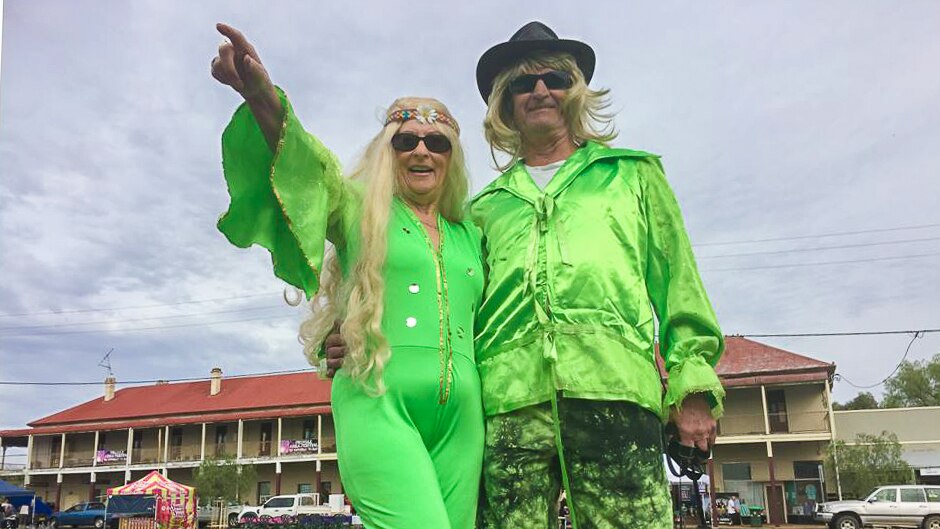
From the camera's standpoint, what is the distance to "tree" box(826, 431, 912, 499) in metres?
23.8

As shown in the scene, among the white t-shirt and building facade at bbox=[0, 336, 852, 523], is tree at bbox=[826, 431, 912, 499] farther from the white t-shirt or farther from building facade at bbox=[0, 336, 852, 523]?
the white t-shirt

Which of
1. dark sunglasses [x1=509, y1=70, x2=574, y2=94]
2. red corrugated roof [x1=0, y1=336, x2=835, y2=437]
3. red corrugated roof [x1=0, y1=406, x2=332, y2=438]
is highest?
red corrugated roof [x1=0, y1=336, x2=835, y2=437]

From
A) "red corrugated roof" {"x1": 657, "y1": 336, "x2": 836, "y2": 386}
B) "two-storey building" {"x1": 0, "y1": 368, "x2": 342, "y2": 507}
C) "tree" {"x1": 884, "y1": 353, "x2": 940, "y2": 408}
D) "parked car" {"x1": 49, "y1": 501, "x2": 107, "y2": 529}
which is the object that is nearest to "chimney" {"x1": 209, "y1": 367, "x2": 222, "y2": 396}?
"two-storey building" {"x1": 0, "y1": 368, "x2": 342, "y2": 507}

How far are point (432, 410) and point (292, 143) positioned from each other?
3.01 ft

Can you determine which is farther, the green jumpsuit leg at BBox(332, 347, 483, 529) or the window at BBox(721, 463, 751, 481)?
the window at BBox(721, 463, 751, 481)

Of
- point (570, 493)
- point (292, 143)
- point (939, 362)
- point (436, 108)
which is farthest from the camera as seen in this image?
point (939, 362)

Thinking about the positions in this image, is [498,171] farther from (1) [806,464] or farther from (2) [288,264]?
(1) [806,464]

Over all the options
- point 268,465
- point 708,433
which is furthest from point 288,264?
point 268,465

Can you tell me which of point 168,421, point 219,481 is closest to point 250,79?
point 219,481

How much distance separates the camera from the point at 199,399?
36.8 meters

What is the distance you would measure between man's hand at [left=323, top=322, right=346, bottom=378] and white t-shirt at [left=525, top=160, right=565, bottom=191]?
0.97 metres

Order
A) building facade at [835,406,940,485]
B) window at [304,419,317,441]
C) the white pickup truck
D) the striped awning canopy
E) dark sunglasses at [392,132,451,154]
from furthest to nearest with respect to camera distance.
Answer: window at [304,419,317,441] → building facade at [835,406,940,485] → the white pickup truck → the striped awning canopy → dark sunglasses at [392,132,451,154]

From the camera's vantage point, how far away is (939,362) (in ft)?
122

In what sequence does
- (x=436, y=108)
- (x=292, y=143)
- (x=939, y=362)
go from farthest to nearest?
1. (x=939, y=362)
2. (x=436, y=108)
3. (x=292, y=143)
